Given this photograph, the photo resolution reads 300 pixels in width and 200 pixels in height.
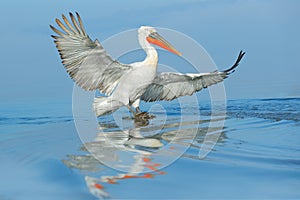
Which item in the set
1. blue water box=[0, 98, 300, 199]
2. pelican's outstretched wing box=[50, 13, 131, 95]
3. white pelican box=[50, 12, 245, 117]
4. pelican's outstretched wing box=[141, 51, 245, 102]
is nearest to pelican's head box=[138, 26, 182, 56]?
white pelican box=[50, 12, 245, 117]

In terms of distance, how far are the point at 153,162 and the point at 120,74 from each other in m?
3.33

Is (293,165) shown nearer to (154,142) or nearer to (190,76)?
(154,142)

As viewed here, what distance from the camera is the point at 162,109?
408 inches

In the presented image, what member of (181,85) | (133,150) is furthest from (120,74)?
(133,150)

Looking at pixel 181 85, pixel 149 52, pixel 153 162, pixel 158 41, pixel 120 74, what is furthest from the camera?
pixel 181 85

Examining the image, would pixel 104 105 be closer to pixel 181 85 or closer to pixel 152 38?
pixel 152 38

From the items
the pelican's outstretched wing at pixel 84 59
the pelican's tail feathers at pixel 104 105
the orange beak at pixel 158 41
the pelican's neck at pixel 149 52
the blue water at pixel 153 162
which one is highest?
the orange beak at pixel 158 41

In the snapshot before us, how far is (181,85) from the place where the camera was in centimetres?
891

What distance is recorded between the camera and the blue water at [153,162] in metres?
3.41

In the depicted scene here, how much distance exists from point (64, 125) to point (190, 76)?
2657 millimetres

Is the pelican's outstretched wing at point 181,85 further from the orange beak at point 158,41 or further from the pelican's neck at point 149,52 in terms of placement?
the pelican's neck at point 149,52

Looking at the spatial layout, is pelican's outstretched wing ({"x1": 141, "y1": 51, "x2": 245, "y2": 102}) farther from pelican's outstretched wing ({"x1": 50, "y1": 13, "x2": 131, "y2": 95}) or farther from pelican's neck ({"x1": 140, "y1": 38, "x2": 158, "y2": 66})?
pelican's outstretched wing ({"x1": 50, "y1": 13, "x2": 131, "y2": 95})

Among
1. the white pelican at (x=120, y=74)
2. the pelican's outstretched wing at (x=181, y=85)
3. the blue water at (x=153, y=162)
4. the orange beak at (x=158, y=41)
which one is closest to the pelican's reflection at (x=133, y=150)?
the blue water at (x=153, y=162)

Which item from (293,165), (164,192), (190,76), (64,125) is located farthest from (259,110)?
(164,192)
